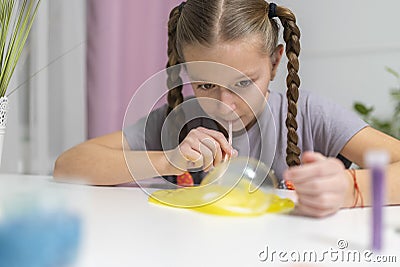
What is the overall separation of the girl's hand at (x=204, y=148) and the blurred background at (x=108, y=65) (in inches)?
39.0

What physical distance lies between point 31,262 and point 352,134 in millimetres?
771

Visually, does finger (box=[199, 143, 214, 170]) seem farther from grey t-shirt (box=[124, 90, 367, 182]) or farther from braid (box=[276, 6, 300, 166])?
braid (box=[276, 6, 300, 166])

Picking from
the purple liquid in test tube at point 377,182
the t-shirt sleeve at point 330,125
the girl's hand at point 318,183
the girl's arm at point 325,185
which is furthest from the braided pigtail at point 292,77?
the purple liquid in test tube at point 377,182

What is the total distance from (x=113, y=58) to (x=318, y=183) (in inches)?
50.1

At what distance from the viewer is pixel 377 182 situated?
37cm

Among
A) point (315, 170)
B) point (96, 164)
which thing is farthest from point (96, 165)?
point (315, 170)

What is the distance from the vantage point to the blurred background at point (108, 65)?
167cm

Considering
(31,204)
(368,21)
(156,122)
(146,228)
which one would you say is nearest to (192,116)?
(156,122)

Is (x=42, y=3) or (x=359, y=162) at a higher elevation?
(x=42, y=3)

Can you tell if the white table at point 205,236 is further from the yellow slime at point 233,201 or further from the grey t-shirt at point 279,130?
the grey t-shirt at point 279,130

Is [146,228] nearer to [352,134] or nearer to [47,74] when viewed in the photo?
[352,134]

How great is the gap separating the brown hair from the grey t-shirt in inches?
1.9

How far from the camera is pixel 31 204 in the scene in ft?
1.53

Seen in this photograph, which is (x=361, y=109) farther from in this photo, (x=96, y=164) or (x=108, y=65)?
(x=96, y=164)
